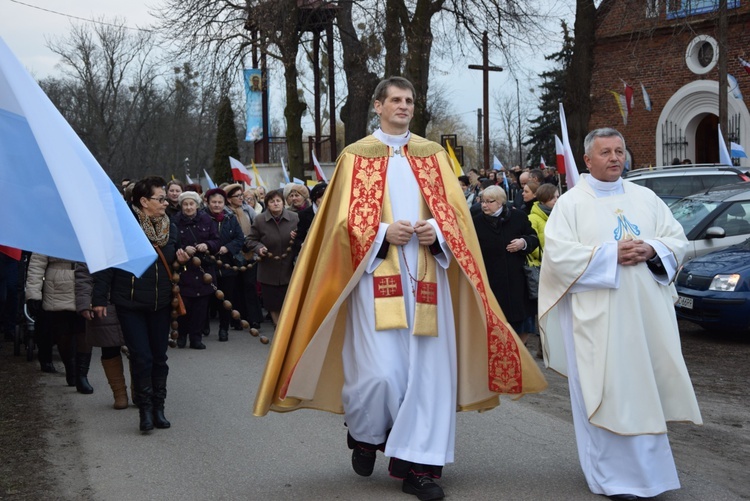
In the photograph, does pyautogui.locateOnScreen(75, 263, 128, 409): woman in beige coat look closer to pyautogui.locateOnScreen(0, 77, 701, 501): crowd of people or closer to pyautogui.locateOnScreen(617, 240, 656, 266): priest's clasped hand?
pyautogui.locateOnScreen(0, 77, 701, 501): crowd of people

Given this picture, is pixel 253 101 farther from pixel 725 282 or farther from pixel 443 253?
pixel 443 253

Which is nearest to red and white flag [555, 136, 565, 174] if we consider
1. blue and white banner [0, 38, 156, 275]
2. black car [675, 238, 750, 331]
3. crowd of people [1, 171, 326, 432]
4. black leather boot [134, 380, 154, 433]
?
black car [675, 238, 750, 331]

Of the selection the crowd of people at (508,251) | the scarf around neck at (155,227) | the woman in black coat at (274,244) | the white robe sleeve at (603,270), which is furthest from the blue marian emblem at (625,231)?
the woman in black coat at (274,244)

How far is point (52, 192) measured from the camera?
403 centimetres

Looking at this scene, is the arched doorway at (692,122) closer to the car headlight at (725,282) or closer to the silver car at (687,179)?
the silver car at (687,179)

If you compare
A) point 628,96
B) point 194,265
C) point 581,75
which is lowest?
point 194,265

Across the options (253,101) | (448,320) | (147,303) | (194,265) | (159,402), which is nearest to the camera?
(448,320)

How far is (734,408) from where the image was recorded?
8141 mm

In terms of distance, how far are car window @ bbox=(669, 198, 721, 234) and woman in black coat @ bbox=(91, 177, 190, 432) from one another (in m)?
7.64

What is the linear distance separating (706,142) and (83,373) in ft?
84.3

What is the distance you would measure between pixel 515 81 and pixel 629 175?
939 centimetres

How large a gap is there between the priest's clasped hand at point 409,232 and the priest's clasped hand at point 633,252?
38.5 inches

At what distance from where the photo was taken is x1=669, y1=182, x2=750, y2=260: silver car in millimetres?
12781

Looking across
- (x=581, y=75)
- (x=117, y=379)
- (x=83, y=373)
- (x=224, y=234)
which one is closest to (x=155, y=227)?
(x=117, y=379)
